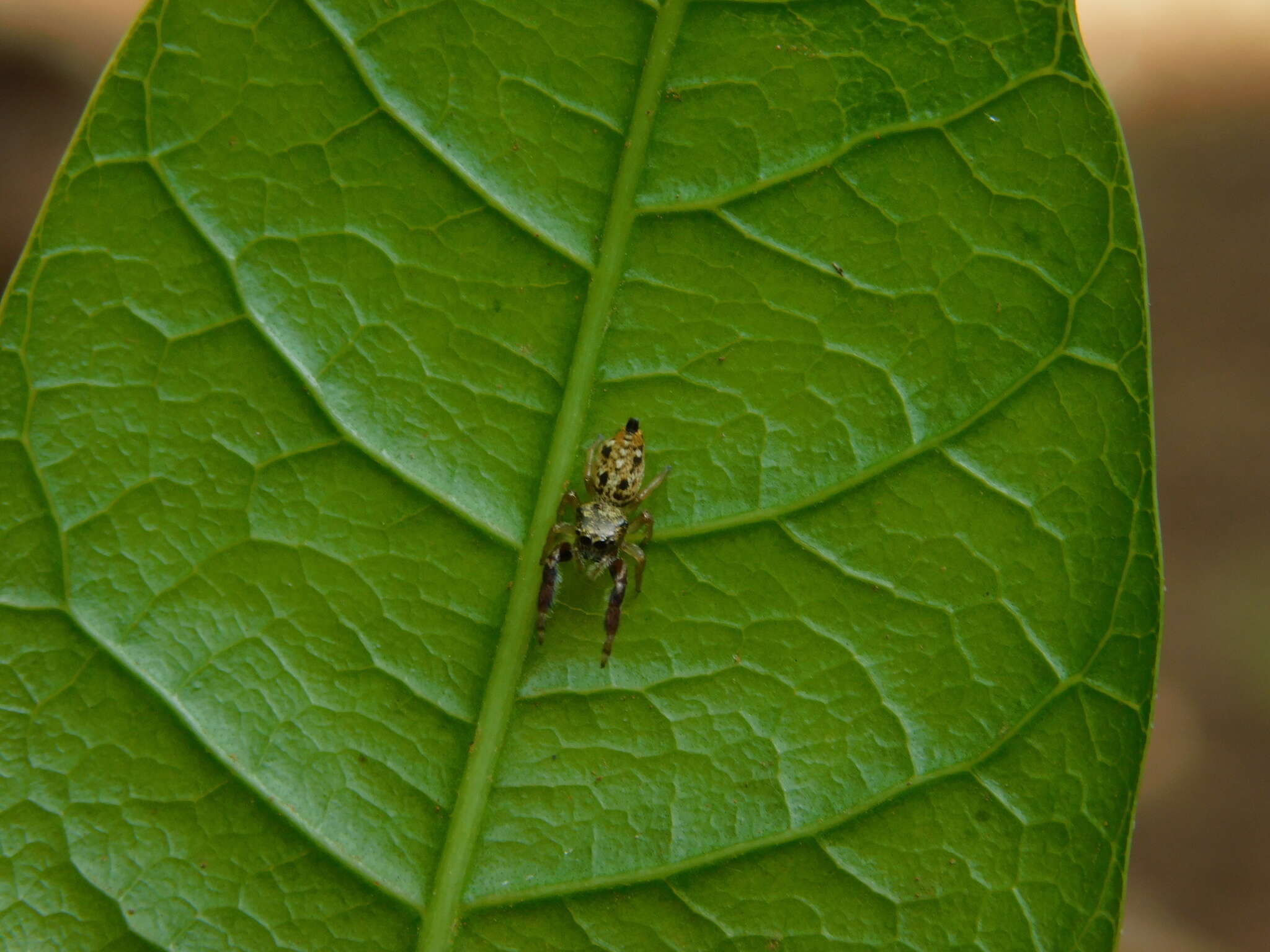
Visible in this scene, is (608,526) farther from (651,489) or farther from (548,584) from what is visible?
(548,584)

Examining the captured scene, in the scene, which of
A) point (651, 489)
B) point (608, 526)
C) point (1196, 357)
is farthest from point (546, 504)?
point (1196, 357)

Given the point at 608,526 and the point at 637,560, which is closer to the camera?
the point at 637,560

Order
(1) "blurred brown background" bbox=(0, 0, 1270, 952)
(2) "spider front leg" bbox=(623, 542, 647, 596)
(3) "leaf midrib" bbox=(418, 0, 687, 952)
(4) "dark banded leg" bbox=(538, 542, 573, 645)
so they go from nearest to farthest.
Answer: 1. (3) "leaf midrib" bbox=(418, 0, 687, 952)
2. (4) "dark banded leg" bbox=(538, 542, 573, 645)
3. (2) "spider front leg" bbox=(623, 542, 647, 596)
4. (1) "blurred brown background" bbox=(0, 0, 1270, 952)

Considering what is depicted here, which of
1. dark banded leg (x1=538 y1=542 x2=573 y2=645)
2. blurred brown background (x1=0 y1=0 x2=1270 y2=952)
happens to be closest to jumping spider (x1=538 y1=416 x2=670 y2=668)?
dark banded leg (x1=538 y1=542 x2=573 y2=645)

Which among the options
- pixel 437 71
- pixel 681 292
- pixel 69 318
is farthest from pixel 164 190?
pixel 681 292

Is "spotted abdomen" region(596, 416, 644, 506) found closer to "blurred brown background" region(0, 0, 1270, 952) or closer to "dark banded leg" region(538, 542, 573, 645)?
"dark banded leg" region(538, 542, 573, 645)

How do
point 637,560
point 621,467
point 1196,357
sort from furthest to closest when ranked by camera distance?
point 1196,357 → point 621,467 → point 637,560

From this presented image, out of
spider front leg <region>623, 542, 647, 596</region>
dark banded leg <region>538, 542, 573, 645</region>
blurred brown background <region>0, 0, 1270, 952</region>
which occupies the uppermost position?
blurred brown background <region>0, 0, 1270, 952</region>
